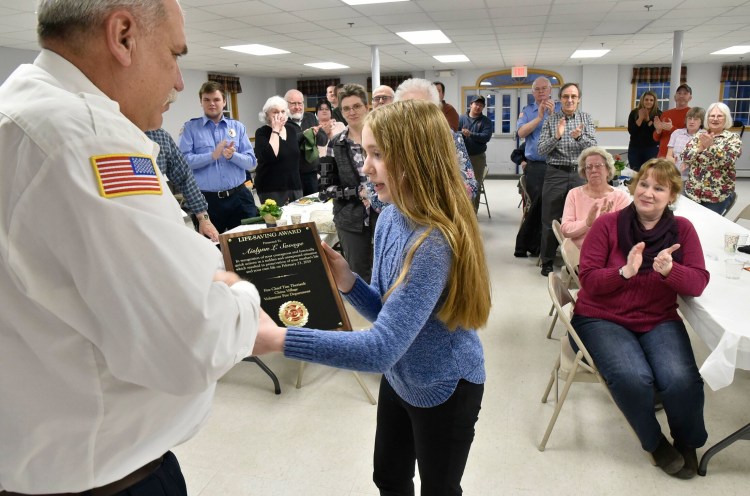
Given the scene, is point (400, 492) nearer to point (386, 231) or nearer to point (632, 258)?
point (386, 231)

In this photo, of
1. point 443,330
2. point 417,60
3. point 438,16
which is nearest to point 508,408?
point 443,330

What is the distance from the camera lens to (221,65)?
11.7 metres

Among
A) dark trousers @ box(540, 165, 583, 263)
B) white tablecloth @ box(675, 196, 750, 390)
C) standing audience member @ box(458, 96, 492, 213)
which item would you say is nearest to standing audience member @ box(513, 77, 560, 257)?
dark trousers @ box(540, 165, 583, 263)

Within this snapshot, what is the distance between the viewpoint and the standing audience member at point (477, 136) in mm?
6883

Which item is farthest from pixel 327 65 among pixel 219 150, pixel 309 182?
pixel 219 150

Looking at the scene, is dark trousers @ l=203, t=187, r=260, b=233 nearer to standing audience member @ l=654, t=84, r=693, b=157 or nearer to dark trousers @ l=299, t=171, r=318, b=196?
dark trousers @ l=299, t=171, r=318, b=196

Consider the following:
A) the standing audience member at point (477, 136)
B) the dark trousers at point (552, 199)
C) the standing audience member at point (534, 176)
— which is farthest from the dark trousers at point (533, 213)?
the standing audience member at point (477, 136)

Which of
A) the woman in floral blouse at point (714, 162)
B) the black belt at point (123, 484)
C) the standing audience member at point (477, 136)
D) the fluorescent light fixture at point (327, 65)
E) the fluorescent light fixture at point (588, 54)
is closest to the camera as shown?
the black belt at point (123, 484)

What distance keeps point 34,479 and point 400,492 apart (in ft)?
3.31

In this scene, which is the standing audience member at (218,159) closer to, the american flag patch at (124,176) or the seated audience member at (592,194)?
the seated audience member at (592,194)

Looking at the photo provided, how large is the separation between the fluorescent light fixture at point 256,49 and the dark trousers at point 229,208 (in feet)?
18.2

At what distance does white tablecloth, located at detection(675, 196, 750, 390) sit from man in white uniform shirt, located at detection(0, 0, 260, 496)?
1.97 m

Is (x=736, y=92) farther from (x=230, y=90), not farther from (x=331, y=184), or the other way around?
(x=331, y=184)

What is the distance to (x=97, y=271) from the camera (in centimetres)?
66
